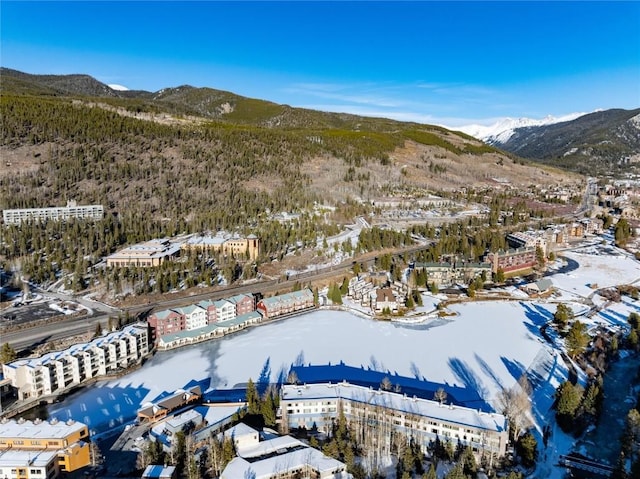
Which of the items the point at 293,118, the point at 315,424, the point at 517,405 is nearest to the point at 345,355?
the point at 315,424

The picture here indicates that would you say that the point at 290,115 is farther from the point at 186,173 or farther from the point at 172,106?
the point at 186,173

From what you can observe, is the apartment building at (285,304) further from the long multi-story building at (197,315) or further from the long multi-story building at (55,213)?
the long multi-story building at (55,213)

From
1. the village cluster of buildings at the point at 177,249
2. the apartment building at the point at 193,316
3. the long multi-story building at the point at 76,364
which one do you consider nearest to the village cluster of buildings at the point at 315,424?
the long multi-story building at the point at 76,364

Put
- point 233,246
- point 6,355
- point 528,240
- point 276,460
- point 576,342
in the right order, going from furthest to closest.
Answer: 1. point 528,240
2. point 233,246
3. point 576,342
4. point 6,355
5. point 276,460

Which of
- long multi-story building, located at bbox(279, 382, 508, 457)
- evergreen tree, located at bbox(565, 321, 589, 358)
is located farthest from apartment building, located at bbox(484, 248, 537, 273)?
long multi-story building, located at bbox(279, 382, 508, 457)

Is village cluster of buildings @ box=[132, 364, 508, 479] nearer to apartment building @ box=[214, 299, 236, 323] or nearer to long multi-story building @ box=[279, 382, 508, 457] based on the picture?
long multi-story building @ box=[279, 382, 508, 457]

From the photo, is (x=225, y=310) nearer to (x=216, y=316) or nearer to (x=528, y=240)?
(x=216, y=316)

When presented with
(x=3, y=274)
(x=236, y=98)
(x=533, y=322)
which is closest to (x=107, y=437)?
(x=533, y=322)
